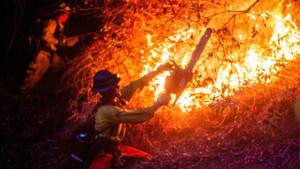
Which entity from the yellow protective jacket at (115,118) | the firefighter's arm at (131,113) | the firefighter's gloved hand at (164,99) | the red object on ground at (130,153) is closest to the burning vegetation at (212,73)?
the red object on ground at (130,153)

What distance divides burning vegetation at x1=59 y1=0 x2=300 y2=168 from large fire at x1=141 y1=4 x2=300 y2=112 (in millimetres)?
21

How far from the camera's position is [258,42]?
334 inches

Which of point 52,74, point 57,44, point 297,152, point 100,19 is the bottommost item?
point 297,152

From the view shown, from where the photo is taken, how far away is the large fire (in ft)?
26.5

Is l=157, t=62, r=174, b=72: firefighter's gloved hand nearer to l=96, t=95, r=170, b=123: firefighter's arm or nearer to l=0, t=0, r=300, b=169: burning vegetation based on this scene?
l=0, t=0, r=300, b=169: burning vegetation

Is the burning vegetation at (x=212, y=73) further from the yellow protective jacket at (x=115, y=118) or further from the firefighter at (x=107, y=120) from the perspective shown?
A: the yellow protective jacket at (x=115, y=118)

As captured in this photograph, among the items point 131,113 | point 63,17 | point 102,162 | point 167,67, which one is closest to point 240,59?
point 167,67

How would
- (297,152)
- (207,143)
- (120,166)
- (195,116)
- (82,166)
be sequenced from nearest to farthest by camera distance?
(297,152) → (82,166) → (120,166) → (207,143) → (195,116)

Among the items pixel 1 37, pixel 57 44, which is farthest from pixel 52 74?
pixel 1 37

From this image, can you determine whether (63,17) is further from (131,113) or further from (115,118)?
(131,113)

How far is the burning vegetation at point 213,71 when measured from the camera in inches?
287

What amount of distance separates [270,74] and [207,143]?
192 cm

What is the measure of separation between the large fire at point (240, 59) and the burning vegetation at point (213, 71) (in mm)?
21

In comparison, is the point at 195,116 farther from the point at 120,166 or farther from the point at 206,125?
the point at 120,166
